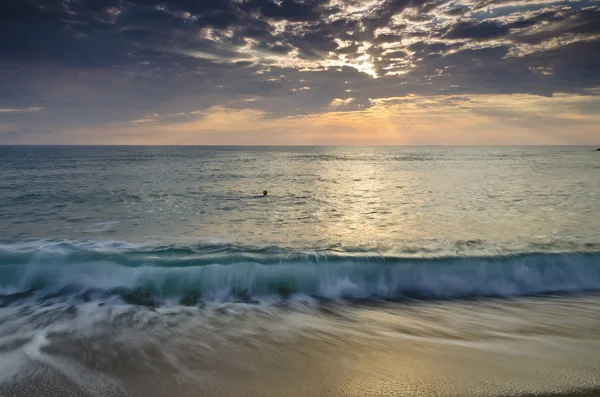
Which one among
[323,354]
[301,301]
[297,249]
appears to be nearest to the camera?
[323,354]

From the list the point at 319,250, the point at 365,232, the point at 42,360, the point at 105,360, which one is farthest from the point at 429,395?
the point at 365,232

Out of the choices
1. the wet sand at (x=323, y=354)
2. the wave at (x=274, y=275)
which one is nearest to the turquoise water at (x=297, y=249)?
the wave at (x=274, y=275)

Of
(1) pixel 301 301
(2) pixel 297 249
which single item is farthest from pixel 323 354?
(2) pixel 297 249

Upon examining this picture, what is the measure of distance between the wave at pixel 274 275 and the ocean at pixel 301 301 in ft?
0.14

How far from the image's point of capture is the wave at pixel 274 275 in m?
8.02

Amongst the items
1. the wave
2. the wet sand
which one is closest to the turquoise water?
the wave

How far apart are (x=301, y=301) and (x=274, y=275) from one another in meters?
1.37

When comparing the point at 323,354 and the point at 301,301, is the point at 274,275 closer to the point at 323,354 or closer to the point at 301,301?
the point at 301,301

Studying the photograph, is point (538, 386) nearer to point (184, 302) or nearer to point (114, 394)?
point (114, 394)

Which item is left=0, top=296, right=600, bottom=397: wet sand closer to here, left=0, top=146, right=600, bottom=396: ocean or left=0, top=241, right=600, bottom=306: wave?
left=0, top=146, right=600, bottom=396: ocean

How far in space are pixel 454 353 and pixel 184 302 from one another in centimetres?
497

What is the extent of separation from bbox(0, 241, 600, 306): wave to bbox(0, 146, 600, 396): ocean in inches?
1.7

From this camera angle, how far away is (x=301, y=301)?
761cm

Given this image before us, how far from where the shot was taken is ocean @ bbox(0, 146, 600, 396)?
438 cm
